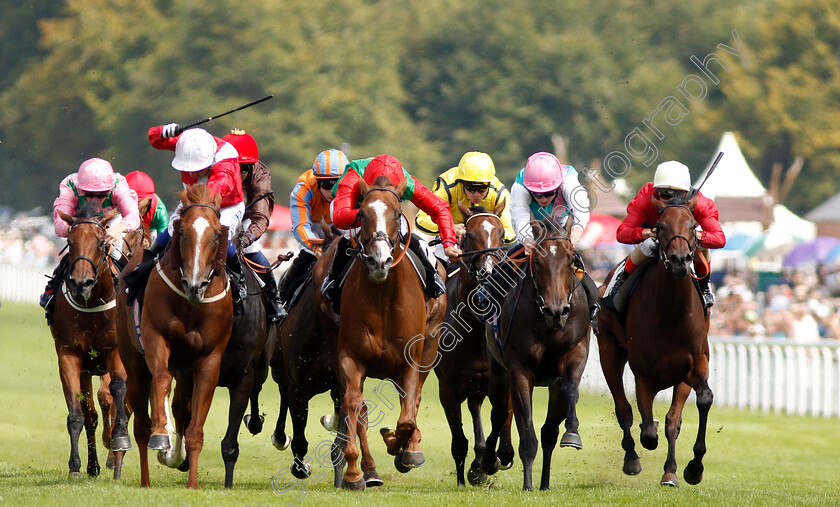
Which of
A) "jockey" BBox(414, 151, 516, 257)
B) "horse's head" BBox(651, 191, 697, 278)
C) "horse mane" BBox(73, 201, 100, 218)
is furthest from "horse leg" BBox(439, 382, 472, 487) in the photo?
"horse mane" BBox(73, 201, 100, 218)

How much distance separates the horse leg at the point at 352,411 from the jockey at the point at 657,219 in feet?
8.22

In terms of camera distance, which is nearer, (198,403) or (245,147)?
(198,403)

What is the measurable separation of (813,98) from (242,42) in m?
21.3

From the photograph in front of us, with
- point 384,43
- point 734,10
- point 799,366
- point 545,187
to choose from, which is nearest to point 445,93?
point 384,43

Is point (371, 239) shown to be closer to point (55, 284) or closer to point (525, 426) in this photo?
point (525, 426)

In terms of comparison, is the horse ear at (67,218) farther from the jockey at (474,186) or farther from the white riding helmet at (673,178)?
the white riding helmet at (673,178)

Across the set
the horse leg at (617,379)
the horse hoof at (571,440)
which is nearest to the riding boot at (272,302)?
the horse hoof at (571,440)

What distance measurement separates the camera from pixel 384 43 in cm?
4894

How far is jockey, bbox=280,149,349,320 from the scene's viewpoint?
10680 millimetres

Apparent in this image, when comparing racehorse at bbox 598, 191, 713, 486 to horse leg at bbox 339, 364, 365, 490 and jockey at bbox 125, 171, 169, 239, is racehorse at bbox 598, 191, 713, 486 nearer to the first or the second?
horse leg at bbox 339, 364, 365, 490

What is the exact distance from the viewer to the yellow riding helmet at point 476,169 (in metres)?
10.6

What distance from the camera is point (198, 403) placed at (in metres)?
8.52

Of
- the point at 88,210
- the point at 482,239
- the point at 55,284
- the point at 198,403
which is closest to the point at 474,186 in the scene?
the point at 482,239

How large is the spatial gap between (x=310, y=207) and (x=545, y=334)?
2888mm
